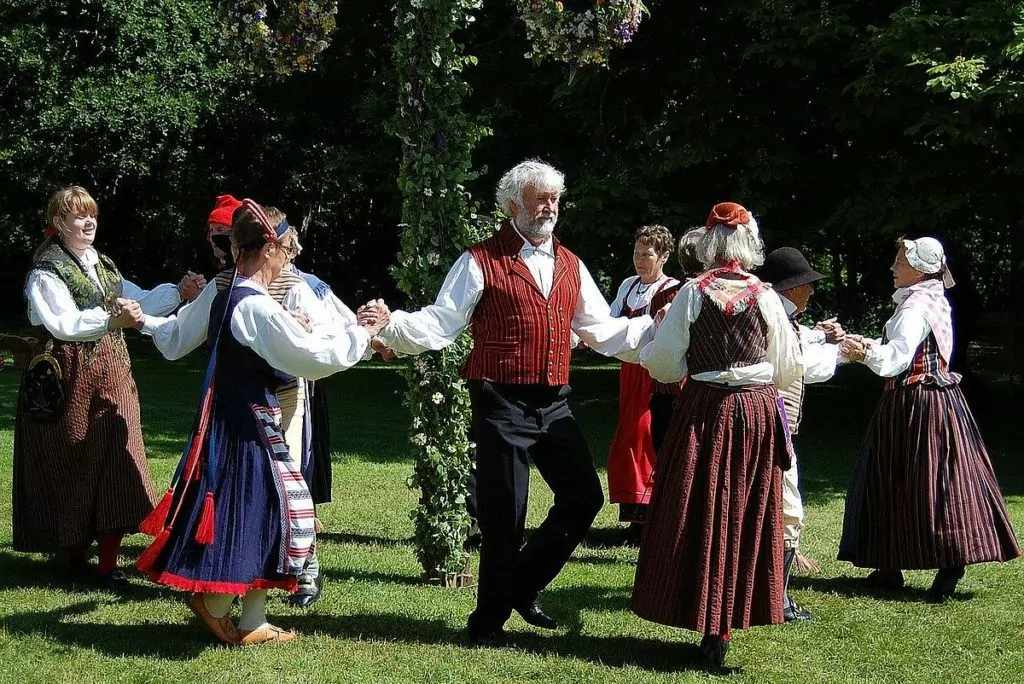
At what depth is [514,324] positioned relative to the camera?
4.85 m

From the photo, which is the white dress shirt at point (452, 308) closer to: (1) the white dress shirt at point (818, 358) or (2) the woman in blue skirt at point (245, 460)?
(2) the woman in blue skirt at point (245, 460)

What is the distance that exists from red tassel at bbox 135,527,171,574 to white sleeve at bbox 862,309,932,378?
3224mm

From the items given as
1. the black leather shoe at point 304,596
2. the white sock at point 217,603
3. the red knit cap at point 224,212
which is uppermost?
the red knit cap at point 224,212

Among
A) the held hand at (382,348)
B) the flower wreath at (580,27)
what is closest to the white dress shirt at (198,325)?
the held hand at (382,348)

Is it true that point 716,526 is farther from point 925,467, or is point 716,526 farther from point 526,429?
point 925,467

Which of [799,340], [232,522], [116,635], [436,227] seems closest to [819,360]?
[799,340]

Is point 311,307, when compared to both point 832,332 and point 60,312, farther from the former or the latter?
point 832,332

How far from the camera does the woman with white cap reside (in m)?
5.86

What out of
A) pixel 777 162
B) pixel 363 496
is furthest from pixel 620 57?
pixel 363 496

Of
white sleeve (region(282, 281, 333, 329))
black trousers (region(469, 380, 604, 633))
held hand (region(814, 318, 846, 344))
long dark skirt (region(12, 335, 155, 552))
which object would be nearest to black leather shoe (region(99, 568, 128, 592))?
long dark skirt (region(12, 335, 155, 552))

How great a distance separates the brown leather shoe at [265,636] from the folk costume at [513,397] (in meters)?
0.76

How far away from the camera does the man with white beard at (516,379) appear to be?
4820 mm

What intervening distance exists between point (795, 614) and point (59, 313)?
3.67 meters

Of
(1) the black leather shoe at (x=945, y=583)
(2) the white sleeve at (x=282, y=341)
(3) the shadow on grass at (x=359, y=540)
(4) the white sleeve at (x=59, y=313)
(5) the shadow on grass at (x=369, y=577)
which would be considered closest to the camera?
(2) the white sleeve at (x=282, y=341)
